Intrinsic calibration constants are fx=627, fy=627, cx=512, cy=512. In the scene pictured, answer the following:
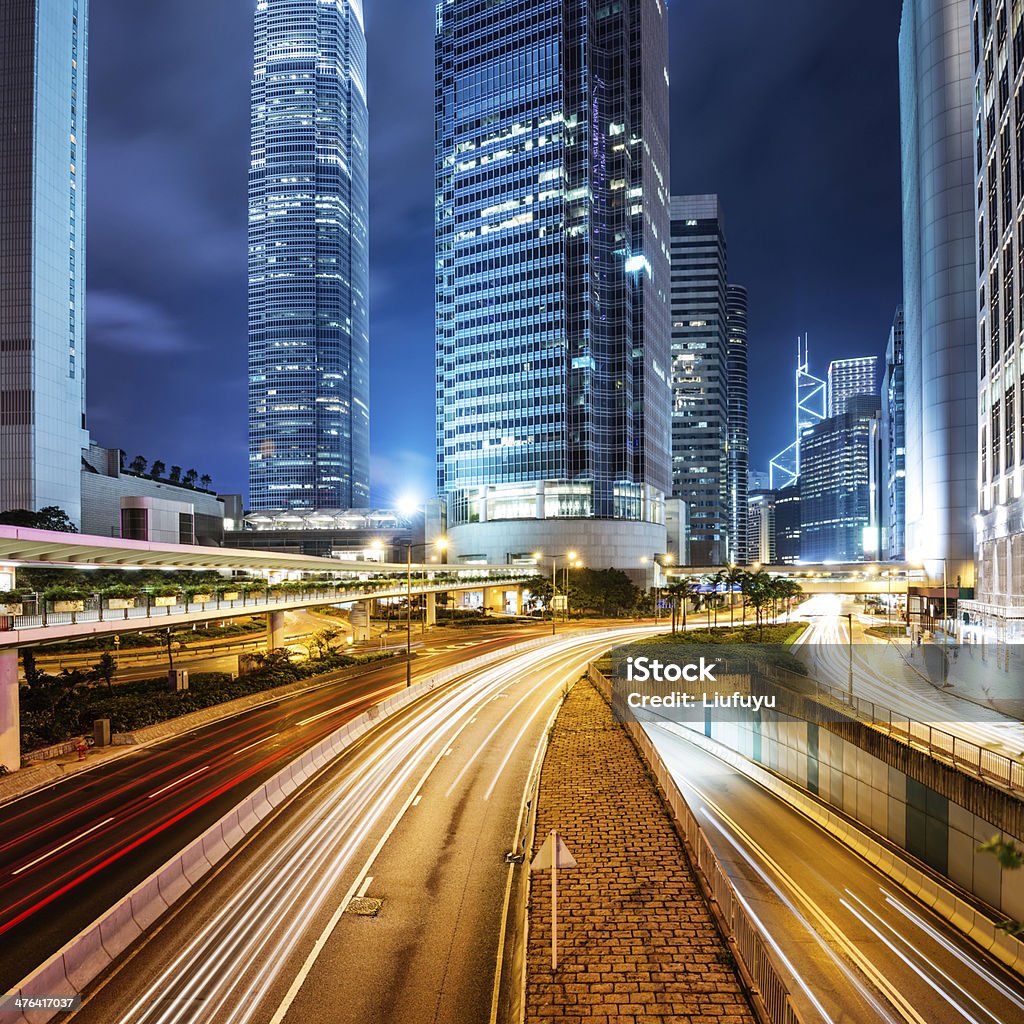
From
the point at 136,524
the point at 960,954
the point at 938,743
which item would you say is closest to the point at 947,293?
the point at 938,743

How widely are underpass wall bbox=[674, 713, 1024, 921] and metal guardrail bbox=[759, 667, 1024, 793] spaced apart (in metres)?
0.45

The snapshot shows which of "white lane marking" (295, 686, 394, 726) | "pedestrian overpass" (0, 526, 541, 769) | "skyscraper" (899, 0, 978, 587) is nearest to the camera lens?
"pedestrian overpass" (0, 526, 541, 769)

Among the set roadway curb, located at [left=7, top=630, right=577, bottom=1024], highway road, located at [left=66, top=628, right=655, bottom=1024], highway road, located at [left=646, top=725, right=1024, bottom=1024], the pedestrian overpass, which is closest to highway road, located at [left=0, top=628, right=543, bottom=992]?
roadway curb, located at [left=7, top=630, right=577, bottom=1024]

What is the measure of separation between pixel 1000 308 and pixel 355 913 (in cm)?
6816

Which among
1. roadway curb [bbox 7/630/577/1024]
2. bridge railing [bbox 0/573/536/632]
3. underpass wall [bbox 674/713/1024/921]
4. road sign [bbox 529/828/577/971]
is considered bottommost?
underpass wall [bbox 674/713/1024/921]

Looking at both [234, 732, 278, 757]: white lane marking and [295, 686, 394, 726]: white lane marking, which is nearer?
[234, 732, 278, 757]: white lane marking

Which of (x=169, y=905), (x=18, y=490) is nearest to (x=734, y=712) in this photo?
(x=169, y=905)

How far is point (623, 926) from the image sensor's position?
47.2 feet

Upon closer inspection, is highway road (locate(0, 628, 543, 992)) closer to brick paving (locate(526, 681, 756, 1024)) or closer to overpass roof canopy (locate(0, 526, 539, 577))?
overpass roof canopy (locate(0, 526, 539, 577))

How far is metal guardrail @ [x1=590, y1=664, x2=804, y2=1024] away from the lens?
1076cm

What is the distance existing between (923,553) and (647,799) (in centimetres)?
8879

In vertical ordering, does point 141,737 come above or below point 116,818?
below

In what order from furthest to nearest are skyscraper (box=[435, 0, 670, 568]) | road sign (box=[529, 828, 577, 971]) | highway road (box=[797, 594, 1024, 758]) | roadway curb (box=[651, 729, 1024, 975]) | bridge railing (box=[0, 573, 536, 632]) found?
skyscraper (box=[435, 0, 670, 568])
highway road (box=[797, 594, 1024, 758])
bridge railing (box=[0, 573, 536, 632])
roadway curb (box=[651, 729, 1024, 975])
road sign (box=[529, 828, 577, 971])

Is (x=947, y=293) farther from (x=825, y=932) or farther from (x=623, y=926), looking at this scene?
(x=623, y=926)
